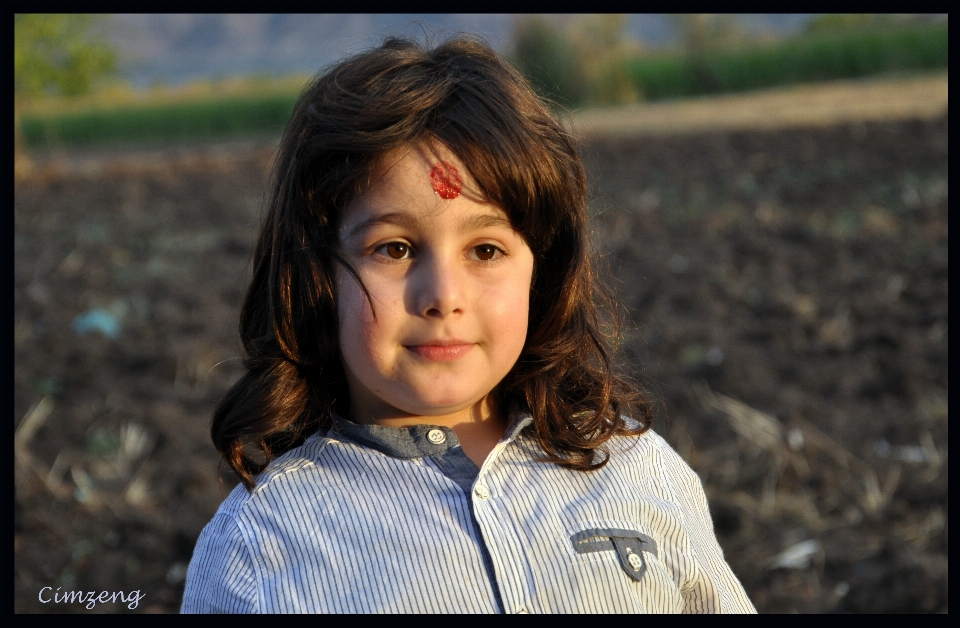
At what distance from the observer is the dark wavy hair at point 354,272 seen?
179 cm

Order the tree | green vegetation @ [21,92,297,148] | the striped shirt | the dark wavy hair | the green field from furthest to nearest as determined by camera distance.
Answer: green vegetation @ [21,92,297,148] → the green field → the tree → the dark wavy hair → the striped shirt

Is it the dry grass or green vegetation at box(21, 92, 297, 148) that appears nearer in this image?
the dry grass

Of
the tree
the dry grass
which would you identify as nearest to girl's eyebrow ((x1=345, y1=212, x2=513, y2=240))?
the tree

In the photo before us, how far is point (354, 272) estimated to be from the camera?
1.73 m

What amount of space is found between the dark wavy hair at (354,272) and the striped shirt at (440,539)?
3.7 inches

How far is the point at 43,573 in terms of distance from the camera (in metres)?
3.13

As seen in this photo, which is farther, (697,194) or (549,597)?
(697,194)

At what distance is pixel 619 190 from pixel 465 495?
8270 millimetres

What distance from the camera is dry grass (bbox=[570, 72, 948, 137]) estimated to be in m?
14.2
